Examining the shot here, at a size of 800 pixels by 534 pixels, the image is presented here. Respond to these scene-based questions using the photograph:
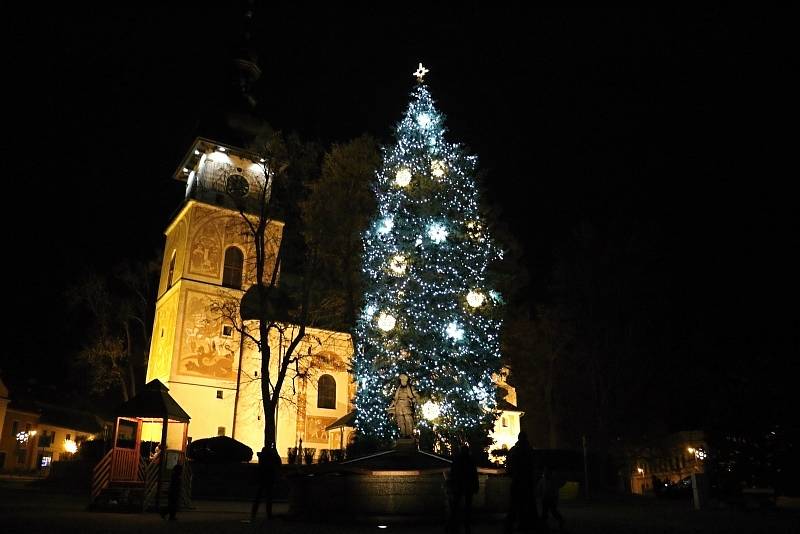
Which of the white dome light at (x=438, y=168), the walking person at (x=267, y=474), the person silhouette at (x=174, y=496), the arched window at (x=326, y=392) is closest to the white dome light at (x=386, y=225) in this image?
the white dome light at (x=438, y=168)

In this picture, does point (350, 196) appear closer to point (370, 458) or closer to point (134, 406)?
point (134, 406)

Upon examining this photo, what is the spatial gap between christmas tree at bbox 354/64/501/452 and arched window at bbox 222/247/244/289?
1397 centimetres

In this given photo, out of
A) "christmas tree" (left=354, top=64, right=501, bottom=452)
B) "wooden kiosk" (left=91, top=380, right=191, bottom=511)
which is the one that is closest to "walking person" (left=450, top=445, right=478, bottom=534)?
"wooden kiosk" (left=91, top=380, right=191, bottom=511)

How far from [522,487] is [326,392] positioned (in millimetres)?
25290

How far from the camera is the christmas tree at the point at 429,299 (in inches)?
823

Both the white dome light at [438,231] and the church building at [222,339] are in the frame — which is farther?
the church building at [222,339]

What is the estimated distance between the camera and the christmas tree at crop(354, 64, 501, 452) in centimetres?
2091

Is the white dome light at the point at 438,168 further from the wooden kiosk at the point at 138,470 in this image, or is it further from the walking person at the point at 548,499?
the walking person at the point at 548,499

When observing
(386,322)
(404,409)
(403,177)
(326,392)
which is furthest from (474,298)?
(326,392)

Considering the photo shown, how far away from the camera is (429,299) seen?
69.6 ft

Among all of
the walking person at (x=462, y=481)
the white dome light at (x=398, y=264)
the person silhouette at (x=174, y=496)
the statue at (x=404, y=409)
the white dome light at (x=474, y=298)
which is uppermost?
the white dome light at (x=398, y=264)

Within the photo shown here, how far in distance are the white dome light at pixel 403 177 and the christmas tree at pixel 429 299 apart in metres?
0.03

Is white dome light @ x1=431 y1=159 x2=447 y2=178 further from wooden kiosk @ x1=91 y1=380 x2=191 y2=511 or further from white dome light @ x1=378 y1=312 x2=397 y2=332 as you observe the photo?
wooden kiosk @ x1=91 y1=380 x2=191 y2=511

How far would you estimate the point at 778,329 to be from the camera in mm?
15141
